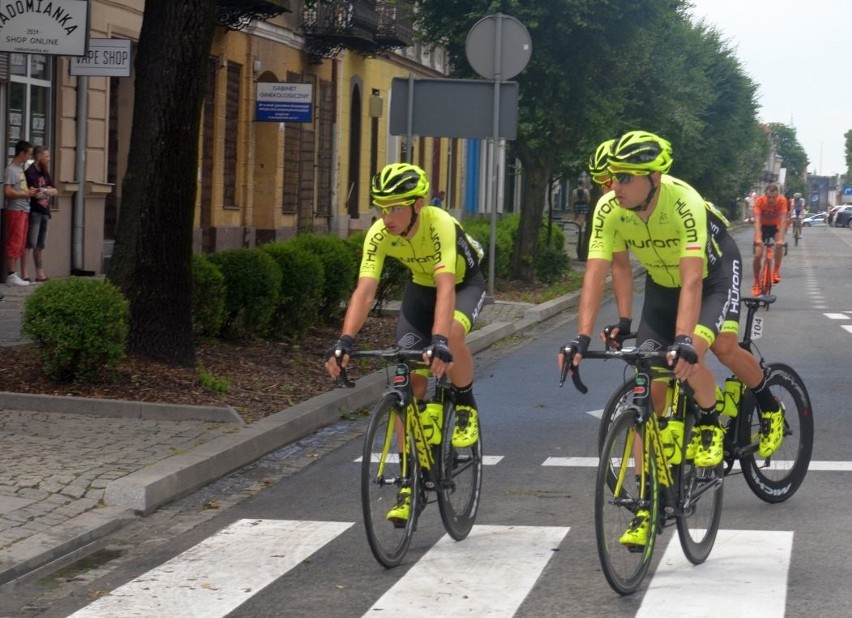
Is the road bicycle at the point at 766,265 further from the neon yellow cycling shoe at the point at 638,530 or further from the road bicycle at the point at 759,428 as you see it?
the neon yellow cycling shoe at the point at 638,530

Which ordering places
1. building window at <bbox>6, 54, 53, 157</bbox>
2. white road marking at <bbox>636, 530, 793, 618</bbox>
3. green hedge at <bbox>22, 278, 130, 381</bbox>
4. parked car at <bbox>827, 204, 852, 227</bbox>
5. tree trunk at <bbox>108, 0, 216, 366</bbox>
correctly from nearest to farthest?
white road marking at <bbox>636, 530, 793, 618</bbox> → green hedge at <bbox>22, 278, 130, 381</bbox> → tree trunk at <bbox>108, 0, 216, 366</bbox> → building window at <bbox>6, 54, 53, 157</bbox> → parked car at <bbox>827, 204, 852, 227</bbox>

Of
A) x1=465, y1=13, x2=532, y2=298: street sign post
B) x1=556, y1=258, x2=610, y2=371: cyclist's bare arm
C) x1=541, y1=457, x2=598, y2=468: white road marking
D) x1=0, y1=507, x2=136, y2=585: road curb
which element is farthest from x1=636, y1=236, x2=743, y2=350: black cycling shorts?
x1=465, y1=13, x2=532, y2=298: street sign post

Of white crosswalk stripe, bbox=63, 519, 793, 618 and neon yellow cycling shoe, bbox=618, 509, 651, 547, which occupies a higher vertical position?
A: neon yellow cycling shoe, bbox=618, 509, 651, 547

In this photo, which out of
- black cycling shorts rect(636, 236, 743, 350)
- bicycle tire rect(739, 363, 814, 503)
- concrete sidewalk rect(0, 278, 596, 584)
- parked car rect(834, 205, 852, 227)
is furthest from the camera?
parked car rect(834, 205, 852, 227)

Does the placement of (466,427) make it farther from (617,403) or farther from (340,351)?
(340,351)

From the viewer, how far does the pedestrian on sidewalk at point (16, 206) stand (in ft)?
65.4

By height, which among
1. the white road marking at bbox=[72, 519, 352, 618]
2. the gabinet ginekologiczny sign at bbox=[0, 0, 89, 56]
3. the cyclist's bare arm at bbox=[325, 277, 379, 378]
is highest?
the gabinet ginekologiczny sign at bbox=[0, 0, 89, 56]

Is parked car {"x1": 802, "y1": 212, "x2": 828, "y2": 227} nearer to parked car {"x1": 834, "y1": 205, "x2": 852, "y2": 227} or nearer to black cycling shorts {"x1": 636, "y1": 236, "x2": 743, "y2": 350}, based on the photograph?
parked car {"x1": 834, "y1": 205, "x2": 852, "y2": 227}

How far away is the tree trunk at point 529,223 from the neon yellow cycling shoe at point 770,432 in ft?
58.8

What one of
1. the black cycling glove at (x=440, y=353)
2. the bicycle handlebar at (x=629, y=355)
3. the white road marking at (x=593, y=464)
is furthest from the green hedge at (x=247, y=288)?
the bicycle handlebar at (x=629, y=355)

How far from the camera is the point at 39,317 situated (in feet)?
34.7

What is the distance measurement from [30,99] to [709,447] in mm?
16973

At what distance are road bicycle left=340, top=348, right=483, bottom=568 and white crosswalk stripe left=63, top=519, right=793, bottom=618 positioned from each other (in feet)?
0.49

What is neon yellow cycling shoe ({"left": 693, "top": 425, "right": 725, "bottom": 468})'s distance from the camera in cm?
669
